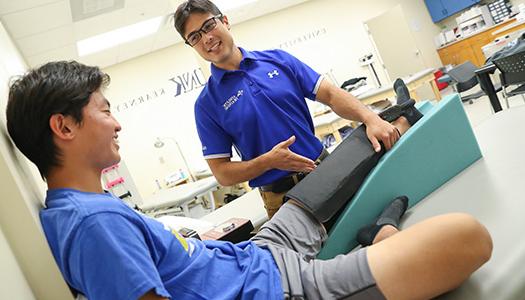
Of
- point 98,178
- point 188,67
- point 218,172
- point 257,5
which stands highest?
point 257,5

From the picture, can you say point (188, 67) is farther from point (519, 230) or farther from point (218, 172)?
point (519, 230)

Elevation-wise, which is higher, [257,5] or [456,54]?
→ [257,5]

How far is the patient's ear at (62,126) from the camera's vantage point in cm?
96

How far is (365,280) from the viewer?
39.4 inches

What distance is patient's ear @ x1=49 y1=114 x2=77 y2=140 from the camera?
3.14ft

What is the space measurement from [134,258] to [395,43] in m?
8.34

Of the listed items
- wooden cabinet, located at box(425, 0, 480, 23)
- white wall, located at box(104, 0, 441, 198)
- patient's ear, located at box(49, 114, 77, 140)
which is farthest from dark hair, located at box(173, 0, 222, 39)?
wooden cabinet, located at box(425, 0, 480, 23)

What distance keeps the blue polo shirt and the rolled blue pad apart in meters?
0.37

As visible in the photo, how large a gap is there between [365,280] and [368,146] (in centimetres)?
70

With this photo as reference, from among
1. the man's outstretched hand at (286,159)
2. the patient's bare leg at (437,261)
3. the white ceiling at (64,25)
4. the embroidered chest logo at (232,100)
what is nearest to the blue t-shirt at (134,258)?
the patient's bare leg at (437,261)

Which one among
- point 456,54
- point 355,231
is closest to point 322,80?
point 355,231

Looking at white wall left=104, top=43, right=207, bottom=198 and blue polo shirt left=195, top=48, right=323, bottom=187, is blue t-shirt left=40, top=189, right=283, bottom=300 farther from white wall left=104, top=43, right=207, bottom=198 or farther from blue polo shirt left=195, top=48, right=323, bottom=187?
white wall left=104, top=43, right=207, bottom=198

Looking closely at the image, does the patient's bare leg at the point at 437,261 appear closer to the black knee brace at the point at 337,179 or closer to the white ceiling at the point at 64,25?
the black knee brace at the point at 337,179

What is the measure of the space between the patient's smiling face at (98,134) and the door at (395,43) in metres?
7.87
